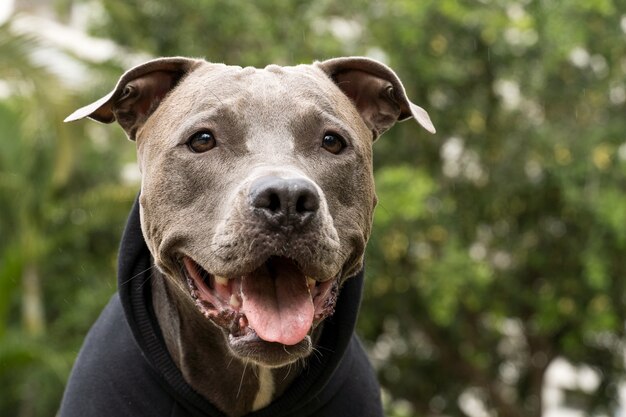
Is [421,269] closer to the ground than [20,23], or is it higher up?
closer to the ground

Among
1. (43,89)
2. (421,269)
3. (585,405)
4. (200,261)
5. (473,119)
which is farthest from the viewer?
(585,405)

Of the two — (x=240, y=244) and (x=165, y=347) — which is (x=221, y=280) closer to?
(x=240, y=244)

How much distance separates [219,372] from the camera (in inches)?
161

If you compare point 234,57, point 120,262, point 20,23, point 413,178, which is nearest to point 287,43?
A: point 234,57

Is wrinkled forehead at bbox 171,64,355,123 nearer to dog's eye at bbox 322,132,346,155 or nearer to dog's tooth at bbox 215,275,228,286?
dog's eye at bbox 322,132,346,155

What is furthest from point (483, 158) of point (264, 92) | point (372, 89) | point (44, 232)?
point (264, 92)

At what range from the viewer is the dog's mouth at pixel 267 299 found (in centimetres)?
359

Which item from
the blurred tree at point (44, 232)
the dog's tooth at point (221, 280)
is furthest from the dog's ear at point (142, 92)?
the blurred tree at point (44, 232)

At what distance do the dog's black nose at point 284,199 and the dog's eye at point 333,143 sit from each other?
0.50 metres

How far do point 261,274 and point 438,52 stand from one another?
673 cm

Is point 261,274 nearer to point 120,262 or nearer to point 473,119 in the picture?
point 120,262

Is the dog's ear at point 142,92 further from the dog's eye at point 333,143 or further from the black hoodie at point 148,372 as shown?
the dog's eye at point 333,143

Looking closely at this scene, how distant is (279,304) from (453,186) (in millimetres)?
7261

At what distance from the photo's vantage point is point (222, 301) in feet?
12.4
